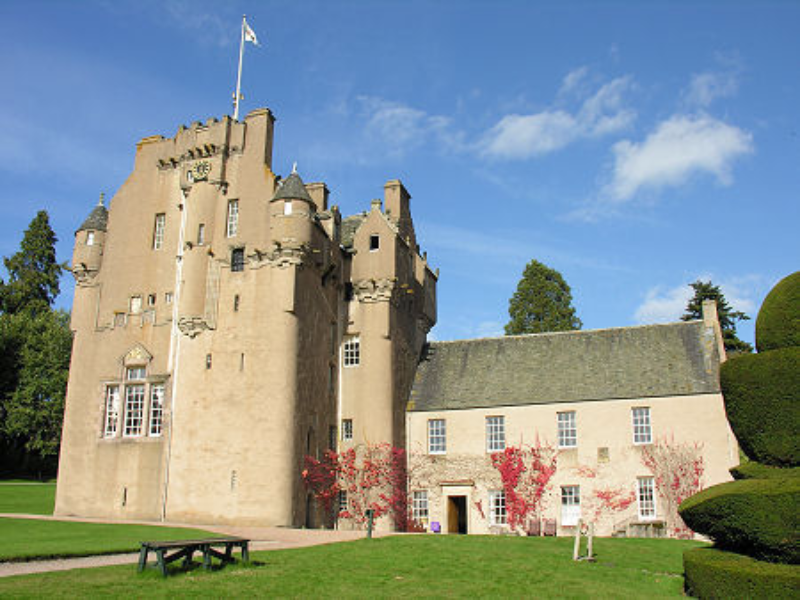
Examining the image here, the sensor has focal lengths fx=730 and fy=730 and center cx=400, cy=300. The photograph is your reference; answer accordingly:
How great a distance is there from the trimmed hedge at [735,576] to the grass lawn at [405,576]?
132 cm

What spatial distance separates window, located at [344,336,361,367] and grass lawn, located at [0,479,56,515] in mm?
15475

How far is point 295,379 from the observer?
31125 mm

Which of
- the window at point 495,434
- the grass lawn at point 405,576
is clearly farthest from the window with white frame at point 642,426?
the grass lawn at point 405,576

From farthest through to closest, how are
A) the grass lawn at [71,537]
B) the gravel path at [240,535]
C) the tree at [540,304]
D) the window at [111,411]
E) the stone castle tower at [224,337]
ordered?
the tree at [540,304]
the window at [111,411]
the stone castle tower at [224,337]
the grass lawn at [71,537]
the gravel path at [240,535]

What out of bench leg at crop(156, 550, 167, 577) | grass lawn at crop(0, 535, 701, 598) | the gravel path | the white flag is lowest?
grass lawn at crop(0, 535, 701, 598)

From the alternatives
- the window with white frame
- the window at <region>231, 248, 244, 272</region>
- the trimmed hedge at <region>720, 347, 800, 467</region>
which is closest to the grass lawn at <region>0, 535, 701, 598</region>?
the trimmed hedge at <region>720, 347, 800, 467</region>

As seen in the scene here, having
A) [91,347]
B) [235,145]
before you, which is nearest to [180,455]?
[91,347]

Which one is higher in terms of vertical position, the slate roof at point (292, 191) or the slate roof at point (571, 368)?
the slate roof at point (292, 191)

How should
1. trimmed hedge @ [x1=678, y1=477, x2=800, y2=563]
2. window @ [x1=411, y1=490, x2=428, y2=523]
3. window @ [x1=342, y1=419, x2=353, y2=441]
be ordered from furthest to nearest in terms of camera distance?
window @ [x1=342, y1=419, x2=353, y2=441]
window @ [x1=411, y1=490, x2=428, y2=523]
trimmed hedge @ [x1=678, y1=477, x2=800, y2=563]

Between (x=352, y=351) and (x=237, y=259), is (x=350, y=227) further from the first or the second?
(x=237, y=259)

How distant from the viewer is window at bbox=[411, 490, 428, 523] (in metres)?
34.2

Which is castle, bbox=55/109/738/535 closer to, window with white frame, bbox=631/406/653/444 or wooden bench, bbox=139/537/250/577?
window with white frame, bbox=631/406/653/444

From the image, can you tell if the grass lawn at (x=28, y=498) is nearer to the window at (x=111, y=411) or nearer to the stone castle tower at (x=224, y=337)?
the stone castle tower at (x=224, y=337)

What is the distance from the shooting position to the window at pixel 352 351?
3609 centimetres
